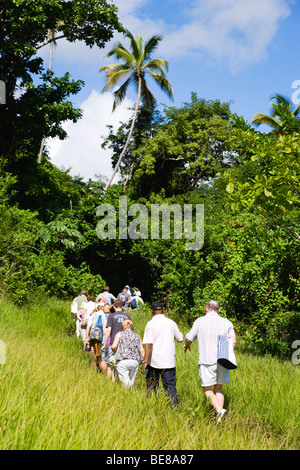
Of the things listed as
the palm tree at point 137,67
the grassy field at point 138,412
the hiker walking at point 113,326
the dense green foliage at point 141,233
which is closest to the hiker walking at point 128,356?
the grassy field at point 138,412

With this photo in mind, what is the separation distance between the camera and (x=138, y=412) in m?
4.87

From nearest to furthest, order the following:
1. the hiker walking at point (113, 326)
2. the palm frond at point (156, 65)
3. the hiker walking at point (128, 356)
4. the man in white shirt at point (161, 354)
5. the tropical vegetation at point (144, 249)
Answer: the tropical vegetation at point (144, 249)
the man in white shirt at point (161, 354)
the hiker walking at point (128, 356)
the hiker walking at point (113, 326)
the palm frond at point (156, 65)

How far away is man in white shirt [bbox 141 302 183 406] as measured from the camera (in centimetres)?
630

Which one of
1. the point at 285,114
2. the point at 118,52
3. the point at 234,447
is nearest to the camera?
the point at 234,447

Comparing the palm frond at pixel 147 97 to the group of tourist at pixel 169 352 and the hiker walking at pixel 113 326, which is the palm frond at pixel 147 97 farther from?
the group of tourist at pixel 169 352

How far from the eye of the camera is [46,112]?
64.8ft

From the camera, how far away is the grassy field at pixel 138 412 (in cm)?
375

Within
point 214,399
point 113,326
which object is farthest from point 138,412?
point 113,326

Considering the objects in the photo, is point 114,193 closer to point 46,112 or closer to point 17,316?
point 46,112

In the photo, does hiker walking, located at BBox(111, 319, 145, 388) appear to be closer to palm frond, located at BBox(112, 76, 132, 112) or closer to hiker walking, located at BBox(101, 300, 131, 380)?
hiker walking, located at BBox(101, 300, 131, 380)

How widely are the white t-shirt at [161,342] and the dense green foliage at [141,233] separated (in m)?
2.79

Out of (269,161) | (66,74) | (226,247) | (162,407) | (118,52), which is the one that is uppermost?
(118,52)

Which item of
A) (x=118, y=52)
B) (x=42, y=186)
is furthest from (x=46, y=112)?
(x=118, y=52)
